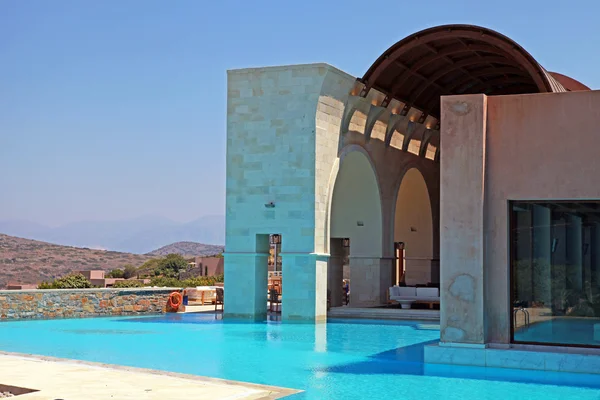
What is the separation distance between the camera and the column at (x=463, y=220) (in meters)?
13.4

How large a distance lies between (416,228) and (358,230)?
18.2 feet

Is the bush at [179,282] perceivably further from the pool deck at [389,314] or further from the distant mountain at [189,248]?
the distant mountain at [189,248]

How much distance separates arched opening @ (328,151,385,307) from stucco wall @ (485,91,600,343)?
1329 centimetres

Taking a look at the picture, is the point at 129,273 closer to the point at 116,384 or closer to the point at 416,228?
the point at 416,228

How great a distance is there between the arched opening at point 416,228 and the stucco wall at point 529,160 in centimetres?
1837

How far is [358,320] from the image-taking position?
925 inches

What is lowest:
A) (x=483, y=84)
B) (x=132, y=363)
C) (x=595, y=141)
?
(x=132, y=363)

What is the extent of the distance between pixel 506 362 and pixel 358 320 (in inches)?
419

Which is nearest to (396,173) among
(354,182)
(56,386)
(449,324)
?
(354,182)

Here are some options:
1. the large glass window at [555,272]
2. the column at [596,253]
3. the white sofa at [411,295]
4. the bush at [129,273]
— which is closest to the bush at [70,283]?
the white sofa at [411,295]

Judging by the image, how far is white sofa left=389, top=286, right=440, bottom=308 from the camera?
25.6 m

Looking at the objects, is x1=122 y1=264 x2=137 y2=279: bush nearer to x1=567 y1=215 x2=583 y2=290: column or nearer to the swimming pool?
the swimming pool

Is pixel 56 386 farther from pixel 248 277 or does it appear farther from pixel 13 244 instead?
pixel 13 244

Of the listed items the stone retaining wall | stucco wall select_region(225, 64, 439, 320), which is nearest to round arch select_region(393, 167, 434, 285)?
stucco wall select_region(225, 64, 439, 320)
